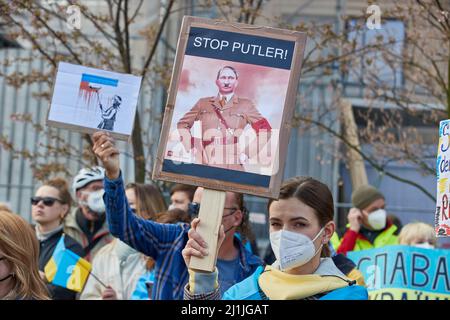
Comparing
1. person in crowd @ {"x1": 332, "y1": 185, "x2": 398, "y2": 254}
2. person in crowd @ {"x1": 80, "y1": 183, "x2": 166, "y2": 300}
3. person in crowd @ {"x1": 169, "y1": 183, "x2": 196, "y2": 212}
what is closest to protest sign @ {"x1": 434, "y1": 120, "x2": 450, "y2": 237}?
person in crowd @ {"x1": 169, "y1": 183, "x2": 196, "y2": 212}

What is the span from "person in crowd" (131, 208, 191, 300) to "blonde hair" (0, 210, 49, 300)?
6.16 ft

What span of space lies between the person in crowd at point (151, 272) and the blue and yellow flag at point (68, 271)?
1.25 ft

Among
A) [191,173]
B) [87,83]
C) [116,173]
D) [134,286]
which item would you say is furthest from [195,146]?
[134,286]

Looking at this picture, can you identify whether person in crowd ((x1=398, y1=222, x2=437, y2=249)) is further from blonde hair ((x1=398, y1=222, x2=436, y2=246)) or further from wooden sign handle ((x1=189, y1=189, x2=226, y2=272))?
wooden sign handle ((x1=189, y1=189, x2=226, y2=272))

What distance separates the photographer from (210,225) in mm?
4590

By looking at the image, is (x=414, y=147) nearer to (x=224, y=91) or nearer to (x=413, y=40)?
(x=413, y=40)

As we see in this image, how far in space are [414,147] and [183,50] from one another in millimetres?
8318

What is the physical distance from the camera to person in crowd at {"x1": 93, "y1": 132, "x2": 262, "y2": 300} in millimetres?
5809

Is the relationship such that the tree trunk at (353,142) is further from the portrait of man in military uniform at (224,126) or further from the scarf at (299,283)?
the scarf at (299,283)

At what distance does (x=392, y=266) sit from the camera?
768 cm

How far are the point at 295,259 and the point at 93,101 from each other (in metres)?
1.76
